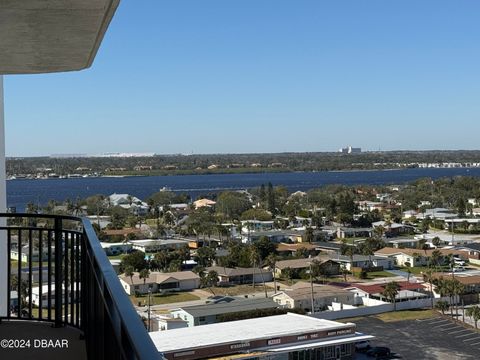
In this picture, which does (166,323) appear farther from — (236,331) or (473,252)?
(473,252)

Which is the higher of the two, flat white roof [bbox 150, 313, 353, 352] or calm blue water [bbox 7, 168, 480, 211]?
calm blue water [bbox 7, 168, 480, 211]

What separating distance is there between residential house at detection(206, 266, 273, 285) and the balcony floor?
24100mm

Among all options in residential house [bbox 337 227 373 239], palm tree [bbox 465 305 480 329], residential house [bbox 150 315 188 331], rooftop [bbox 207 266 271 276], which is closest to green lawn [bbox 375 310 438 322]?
palm tree [bbox 465 305 480 329]

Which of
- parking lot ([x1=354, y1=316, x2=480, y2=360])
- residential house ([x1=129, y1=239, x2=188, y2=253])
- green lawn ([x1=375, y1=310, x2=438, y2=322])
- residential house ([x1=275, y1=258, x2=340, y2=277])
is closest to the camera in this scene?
parking lot ([x1=354, y1=316, x2=480, y2=360])

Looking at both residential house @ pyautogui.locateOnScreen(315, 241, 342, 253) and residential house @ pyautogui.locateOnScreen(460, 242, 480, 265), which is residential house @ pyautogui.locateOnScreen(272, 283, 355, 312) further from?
residential house @ pyautogui.locateOnScreen(460, 242, 480, 265)

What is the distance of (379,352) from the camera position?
57.0ft

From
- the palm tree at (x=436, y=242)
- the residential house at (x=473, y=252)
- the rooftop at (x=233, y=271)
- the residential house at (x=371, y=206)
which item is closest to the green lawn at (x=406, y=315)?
the rooftop at (x=233, y=271)

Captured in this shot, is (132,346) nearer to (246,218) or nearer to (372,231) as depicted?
(372,231)

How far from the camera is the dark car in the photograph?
17391mm

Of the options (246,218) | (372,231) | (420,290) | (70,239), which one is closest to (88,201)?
(246,218)

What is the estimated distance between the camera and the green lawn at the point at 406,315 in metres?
21.5

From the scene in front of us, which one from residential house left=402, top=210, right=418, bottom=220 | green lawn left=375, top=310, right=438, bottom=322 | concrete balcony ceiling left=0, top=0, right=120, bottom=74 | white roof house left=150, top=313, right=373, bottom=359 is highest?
concrete balcony ceiling left=0, top=0, right=120, bottom=74

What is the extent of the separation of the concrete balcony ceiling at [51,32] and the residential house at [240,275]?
24.2 meters

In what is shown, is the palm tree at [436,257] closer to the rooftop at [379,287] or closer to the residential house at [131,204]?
the rooftop at [379,287]
